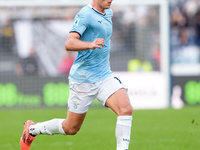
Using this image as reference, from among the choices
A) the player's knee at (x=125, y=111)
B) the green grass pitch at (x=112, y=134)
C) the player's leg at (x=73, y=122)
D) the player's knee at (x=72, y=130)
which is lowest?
the green grass pitch at (x=112, y=134)

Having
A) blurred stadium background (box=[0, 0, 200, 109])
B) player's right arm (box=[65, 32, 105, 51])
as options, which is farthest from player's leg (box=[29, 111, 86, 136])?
blurred stadium background (box=[0, 0, 200, 109])

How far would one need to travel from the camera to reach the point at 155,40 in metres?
16.5

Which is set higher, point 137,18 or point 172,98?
point 137,18

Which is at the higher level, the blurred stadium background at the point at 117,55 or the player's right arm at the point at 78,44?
the player's right arm at the point at 78,44

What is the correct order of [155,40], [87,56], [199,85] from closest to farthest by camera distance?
[87,56]
[199,85]
[155,40]

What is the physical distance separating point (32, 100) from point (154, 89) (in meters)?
4.13

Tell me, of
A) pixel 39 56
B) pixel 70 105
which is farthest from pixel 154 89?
pixel 70 105

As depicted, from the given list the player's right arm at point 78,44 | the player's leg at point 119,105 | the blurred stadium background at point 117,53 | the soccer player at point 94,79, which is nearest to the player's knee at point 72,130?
the soccer player at point 94,79

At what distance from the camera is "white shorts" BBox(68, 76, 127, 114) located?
19.1 feet

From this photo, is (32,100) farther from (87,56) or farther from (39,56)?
(87,56)

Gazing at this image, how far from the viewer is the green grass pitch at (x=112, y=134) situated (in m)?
7.58

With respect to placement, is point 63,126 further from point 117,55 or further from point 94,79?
point 117,55

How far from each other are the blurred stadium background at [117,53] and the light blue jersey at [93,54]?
9.60m

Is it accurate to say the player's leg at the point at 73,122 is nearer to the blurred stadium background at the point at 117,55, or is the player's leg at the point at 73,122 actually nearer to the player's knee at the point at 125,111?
the player's knee at the point at 125,111
